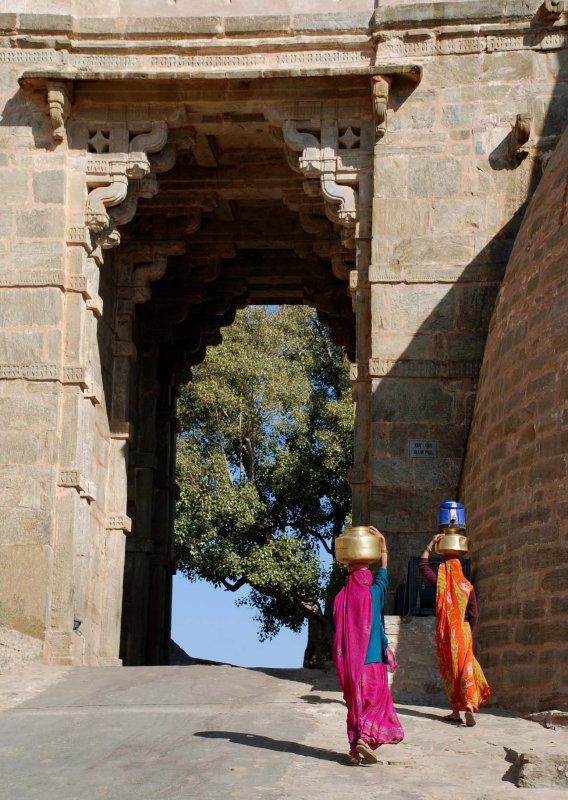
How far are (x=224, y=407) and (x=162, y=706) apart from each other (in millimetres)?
14973

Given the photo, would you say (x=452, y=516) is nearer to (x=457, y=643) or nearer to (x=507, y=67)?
(x=457, y=643)

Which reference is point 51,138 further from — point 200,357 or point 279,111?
point 200,357

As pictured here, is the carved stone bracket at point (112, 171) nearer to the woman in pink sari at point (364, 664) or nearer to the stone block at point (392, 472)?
the stone block at point (392, 472)

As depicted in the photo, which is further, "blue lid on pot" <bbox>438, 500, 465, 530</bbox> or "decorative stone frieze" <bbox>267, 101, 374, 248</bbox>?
"decorative stone frieze" <bbox>267, 101, 374, 248</bbox>

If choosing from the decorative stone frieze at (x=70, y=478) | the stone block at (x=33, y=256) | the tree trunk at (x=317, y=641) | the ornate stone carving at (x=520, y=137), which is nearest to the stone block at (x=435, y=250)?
the ornate stone carving at (x=520, y=137)

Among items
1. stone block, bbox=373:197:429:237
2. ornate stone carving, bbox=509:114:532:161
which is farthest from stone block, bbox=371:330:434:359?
ornate stone carving, bbox=509:114:532:161

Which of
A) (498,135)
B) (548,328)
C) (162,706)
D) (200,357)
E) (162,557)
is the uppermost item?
(498,135)

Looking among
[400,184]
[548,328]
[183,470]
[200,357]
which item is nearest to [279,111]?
[400,184]

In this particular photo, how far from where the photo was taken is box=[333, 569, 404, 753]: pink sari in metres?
7.73

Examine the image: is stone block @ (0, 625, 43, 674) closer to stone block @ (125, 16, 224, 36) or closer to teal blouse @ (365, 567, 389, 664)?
teal blouse @ (365, 567, 389, 664)

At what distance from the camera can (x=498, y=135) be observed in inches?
524

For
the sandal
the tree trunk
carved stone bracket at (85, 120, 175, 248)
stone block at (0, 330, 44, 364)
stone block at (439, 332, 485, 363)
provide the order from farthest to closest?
the tree trunk, carved stone bracket at (85, 120, 175, 248), stone block at (0, 330, 44, 364), stone block at (439, 332, 485, 363), the sandal

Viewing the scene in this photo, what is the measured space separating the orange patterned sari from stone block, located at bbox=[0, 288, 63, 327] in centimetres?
519

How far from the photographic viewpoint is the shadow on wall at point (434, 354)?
1260 cm
